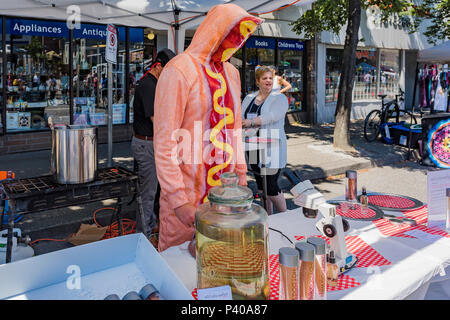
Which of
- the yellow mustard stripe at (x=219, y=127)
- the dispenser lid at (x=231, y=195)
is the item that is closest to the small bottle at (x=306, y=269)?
the dispenser lid at (x=231, y=195)

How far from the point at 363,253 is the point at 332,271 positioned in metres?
0.42

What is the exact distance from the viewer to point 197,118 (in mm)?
2141

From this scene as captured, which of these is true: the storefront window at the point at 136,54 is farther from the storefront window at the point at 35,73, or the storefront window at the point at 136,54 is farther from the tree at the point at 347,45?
the tree at the point at 347,45

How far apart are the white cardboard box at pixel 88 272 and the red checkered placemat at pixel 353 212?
1.46 m

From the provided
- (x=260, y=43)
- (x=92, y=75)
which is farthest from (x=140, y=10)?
(x=260, y=43)

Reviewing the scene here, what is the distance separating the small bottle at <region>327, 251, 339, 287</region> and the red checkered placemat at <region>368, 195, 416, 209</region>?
1.25 metres

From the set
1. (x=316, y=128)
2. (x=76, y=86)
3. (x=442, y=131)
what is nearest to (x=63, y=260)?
(x=442, y=131)

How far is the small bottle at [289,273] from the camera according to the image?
4.61ft

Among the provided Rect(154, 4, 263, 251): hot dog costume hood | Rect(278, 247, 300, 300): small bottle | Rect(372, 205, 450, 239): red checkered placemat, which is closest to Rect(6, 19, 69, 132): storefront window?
Rect(154, 4, 263, 251): hot dog costume hood

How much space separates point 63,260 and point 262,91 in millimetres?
3511

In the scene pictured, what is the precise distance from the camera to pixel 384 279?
1777 millimetres
